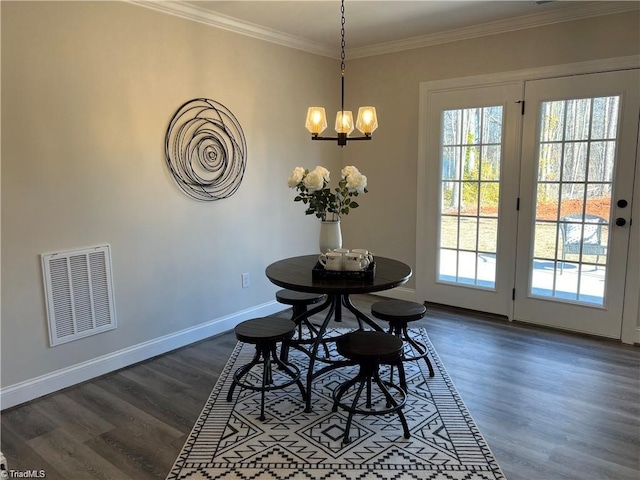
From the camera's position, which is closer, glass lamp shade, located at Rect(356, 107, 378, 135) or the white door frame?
glass lamp shade, located at Rect(356, 107, 378, 135)

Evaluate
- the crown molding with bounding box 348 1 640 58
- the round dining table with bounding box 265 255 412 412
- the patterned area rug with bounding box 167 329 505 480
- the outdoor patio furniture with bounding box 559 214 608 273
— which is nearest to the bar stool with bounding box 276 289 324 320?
the round dining table with bounding box 265 255 412 412

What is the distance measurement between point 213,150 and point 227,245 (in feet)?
2.66

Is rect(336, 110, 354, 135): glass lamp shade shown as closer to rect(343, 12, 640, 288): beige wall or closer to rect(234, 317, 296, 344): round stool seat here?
rect(234, 317, 296, 344): round stool seat

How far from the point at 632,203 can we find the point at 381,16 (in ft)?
7.92

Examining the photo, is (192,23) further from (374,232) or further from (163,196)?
(374,232)

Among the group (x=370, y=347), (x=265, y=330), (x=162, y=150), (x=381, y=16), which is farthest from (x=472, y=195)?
(x=162, y=150)

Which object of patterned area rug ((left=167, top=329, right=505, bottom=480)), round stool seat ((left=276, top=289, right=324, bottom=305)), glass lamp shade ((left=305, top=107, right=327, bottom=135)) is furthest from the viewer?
round stool seat ((left=276, top=289, right=324, bottom=305))

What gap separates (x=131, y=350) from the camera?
3314 millimetres

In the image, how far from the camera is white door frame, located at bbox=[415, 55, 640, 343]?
3.47 metres

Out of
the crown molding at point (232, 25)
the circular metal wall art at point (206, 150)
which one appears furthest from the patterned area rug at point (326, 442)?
the crown molding at point (232, 25)

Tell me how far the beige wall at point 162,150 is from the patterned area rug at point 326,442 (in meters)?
1.13

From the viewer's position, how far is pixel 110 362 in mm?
3188

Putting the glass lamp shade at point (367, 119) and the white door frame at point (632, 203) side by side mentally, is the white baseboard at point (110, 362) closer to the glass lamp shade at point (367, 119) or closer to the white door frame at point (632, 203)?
the white door frame at point (632, 203)

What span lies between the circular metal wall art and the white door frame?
1.75 meters
